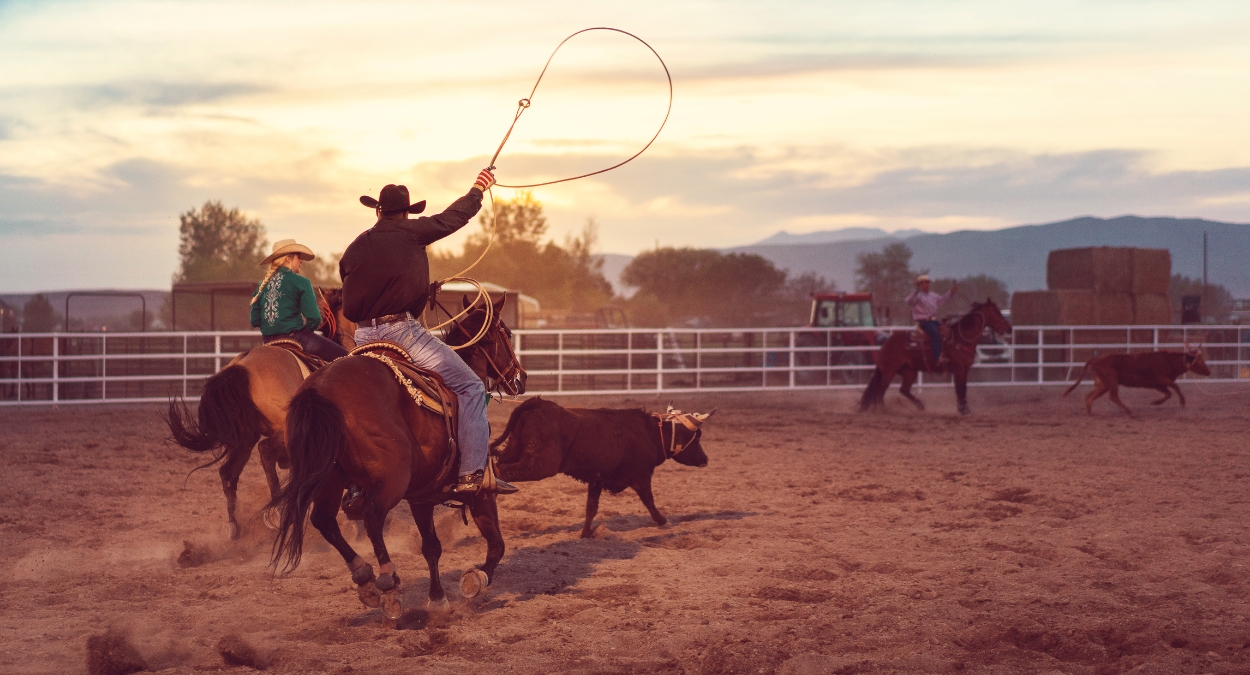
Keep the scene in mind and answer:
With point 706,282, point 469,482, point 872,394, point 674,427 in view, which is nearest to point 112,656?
point 469,482

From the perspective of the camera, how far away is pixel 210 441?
5621 mm

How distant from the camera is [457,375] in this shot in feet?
15.3

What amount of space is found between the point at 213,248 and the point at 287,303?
62525 millimetres

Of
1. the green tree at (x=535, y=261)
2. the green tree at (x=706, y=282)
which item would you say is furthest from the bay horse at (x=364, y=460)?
the green tree at (x=706, y=282)

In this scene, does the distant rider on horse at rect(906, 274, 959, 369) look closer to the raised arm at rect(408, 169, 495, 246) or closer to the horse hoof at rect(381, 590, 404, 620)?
the raised arm at rect(408, 169, 495, 246)

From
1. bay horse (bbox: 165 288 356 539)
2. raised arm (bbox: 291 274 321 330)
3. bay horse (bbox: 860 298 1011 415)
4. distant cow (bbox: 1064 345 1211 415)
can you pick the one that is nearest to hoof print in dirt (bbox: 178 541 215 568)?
bay horse (bbox: 165 288 356 539)

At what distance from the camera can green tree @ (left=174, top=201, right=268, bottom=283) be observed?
2415 inches

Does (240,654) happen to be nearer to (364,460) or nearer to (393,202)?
(364,460)

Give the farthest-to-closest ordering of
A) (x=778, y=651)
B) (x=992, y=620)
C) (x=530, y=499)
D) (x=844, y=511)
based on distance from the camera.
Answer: (x=530, y=499), (x=844, y=511), (x=992, y=620), (x=778, y=651)

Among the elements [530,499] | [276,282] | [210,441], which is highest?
[276,282]

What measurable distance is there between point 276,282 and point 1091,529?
5.21 m

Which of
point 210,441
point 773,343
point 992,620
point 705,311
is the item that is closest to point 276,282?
point 210,441

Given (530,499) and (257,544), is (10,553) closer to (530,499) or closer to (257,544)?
(257,544)

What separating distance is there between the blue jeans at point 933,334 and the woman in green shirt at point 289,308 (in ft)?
29.9
